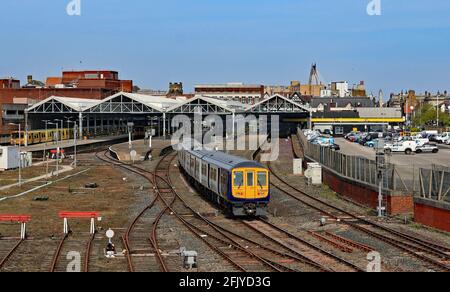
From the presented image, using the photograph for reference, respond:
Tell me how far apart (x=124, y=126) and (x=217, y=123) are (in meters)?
38.3

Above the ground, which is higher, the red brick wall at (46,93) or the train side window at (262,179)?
the red brick wall at (46,93)

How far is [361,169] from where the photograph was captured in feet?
110

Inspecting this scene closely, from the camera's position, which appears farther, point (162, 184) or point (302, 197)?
point (162, 184)

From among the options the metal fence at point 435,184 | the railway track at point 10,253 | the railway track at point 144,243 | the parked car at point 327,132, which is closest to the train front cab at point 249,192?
the railway track at point 144,243

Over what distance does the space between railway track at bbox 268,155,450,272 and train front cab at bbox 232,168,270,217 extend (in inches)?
119

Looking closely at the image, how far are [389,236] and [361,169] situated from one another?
10318mm

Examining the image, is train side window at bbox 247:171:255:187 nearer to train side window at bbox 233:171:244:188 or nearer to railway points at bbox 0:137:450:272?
train side window at bbox 233:171:244:188

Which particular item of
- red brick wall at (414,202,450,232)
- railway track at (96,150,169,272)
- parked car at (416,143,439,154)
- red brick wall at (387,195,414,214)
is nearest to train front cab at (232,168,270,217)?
railway track at (96,150,169,272)

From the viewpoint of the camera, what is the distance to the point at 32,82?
16875 cm

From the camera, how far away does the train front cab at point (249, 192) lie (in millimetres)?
28062

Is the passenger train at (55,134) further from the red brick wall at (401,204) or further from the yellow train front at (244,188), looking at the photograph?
the red brick wall at (401,204)
